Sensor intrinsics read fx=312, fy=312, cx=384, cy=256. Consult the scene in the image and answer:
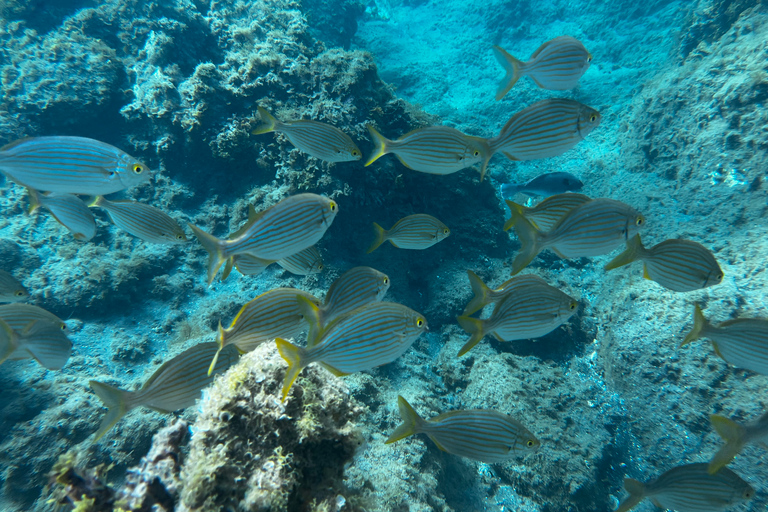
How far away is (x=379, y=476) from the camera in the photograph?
3.07 metres

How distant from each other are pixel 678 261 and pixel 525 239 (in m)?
1.39

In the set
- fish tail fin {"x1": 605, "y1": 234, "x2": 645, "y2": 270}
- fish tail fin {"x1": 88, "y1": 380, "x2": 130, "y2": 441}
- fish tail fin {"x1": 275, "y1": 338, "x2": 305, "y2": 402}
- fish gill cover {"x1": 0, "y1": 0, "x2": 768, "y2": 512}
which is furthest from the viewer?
fish tail fin {"x1": 605, "y1": 234, "x2": 645, "y2": 270}

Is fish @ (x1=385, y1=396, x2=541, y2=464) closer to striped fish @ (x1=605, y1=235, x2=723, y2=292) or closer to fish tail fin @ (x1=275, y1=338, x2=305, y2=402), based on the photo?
fish tail fin @ (x1=275, y1=338, x2=305, y2=402)

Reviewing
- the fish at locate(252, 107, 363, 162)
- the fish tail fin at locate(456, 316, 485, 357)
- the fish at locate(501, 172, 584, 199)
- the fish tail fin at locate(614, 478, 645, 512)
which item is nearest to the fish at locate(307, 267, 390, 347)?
the fish tail fin at locate(456, 316, 485, 357)

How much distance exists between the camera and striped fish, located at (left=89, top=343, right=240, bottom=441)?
2336 mm

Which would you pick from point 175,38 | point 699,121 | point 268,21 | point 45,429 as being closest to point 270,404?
point 45,429

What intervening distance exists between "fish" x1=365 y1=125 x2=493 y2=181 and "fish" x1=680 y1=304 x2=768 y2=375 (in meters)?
2.31

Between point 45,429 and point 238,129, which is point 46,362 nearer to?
point 45,429

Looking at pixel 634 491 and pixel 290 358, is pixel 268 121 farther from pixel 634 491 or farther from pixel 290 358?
pixel 634 491

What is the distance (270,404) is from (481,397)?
3275mm

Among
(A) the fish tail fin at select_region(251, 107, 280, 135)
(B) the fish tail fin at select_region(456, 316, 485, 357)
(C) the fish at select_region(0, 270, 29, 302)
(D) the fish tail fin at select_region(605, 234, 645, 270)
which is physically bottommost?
(C) the fish at select_region(0, 270, 29, 302)

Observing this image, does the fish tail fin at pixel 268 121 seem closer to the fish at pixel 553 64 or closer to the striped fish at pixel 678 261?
the fish at pixel 553 64

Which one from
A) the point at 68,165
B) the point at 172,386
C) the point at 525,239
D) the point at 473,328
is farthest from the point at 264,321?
the point at 525,239

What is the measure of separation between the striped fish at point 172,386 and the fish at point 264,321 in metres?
0.11
